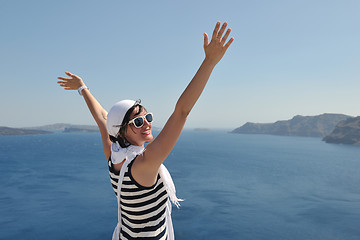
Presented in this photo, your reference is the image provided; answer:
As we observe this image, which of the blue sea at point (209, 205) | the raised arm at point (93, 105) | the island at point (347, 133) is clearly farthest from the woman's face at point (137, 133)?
the island at point (347, 133)

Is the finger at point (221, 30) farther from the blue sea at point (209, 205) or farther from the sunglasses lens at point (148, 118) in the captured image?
the blue sea at point (209, 205)

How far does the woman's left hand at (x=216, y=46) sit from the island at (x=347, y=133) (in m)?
141

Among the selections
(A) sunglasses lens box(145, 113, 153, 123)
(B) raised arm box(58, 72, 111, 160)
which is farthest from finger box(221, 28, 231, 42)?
(B) raised arm box(58, 72, 111, 160)

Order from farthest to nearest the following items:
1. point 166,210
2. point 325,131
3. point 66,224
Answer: point 325,131 → point 66,224 → point 166,210

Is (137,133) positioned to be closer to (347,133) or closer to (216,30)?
(216,30)

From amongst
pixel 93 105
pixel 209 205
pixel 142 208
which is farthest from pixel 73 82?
pixel 209 205

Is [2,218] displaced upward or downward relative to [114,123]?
downward

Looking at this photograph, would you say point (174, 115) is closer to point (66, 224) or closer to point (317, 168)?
point (66, 224)

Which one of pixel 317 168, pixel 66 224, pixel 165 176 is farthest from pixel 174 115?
pixel 317 168

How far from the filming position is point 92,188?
110 ft

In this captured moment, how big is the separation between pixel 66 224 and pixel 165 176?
2418 cm

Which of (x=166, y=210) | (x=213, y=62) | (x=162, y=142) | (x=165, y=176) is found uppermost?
(x=213, y=62)

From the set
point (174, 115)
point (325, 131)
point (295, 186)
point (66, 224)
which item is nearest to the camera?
point (174, 115)

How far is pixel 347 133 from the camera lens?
120 metres
